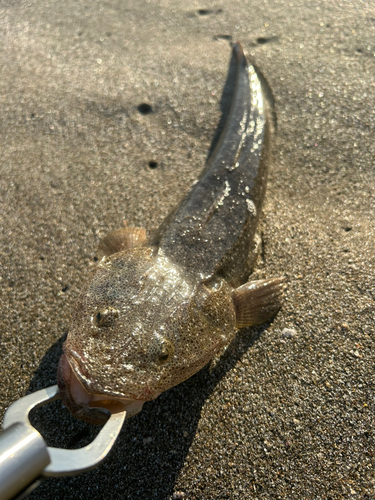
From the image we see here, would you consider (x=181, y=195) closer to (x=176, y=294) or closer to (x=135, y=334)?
(x=176, y=294)

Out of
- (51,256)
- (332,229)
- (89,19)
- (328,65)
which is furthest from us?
(89,19)

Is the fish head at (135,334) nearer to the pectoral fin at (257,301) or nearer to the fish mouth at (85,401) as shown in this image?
the fish mouth at (85,401)

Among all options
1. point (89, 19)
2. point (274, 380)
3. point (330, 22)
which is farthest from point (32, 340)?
point (330, 22)

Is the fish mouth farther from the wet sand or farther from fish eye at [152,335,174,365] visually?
the wet sand

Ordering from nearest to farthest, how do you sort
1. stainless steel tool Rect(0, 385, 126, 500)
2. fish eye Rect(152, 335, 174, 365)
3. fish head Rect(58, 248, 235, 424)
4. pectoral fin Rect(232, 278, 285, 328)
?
stainless steel tool Rect(0, 385, 126, 500) → fish head Rect(58, 248, 235, 424) → fish eye Rect(152, 335, 174, 365) → pectoral fin Rect(232, 278, 285, 328)

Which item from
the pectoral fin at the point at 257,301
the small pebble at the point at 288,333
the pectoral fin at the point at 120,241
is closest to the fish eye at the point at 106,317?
the pectoral fin at the point at 120,241

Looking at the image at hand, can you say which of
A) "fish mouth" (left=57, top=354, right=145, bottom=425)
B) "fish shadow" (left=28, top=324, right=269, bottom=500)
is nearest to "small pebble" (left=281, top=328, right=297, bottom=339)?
"fish shadow" (left=28, top=324, right=269, bottom=500)

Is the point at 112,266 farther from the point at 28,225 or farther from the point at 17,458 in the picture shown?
the point at 17,458
